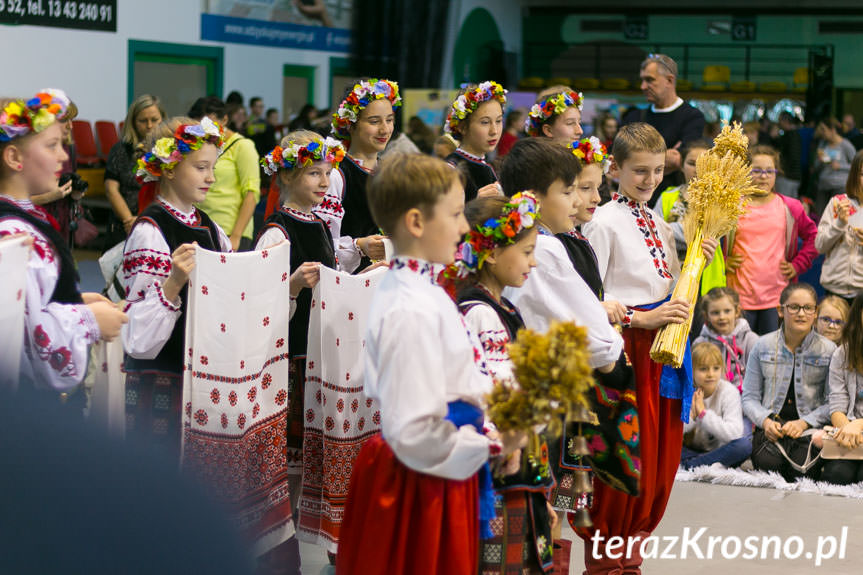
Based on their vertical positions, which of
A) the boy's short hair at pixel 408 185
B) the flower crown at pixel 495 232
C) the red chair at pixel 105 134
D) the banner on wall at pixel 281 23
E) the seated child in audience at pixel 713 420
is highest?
the banner on wall at pixel 281 23

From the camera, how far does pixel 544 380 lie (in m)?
Answer: 2.16

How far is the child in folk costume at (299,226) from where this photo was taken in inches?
143

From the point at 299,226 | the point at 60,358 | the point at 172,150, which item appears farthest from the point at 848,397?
the point at 60,358

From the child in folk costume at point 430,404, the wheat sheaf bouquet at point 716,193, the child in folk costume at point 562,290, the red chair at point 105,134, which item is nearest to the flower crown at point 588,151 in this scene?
the child in folk costume at point 562,290

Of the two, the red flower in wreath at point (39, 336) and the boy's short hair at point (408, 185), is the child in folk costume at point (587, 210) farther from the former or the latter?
the red flower in wreath at point (39, 336)

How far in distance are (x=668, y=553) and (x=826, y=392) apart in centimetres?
160

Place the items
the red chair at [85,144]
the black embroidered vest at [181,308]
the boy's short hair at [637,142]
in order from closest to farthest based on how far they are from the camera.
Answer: the black embroidered vest at [181,308]
the boy's short hair at [637,142]
the red chair at [85,144]

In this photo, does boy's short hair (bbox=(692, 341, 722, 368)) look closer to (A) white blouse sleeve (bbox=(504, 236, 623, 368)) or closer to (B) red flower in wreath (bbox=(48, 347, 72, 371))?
(A) white blouse sleeve (bbox=(504, 236, 623, 368))

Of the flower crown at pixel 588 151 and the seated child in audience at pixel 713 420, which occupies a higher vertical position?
the flower crown at pixel 588 151

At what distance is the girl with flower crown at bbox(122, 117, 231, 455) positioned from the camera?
10.2 feet

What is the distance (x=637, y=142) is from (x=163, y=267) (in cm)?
151

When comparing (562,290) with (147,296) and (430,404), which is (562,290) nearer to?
(430,404)

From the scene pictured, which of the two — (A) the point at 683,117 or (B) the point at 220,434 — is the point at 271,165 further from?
(A) the point at 683,117

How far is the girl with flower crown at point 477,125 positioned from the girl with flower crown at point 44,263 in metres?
2.13
